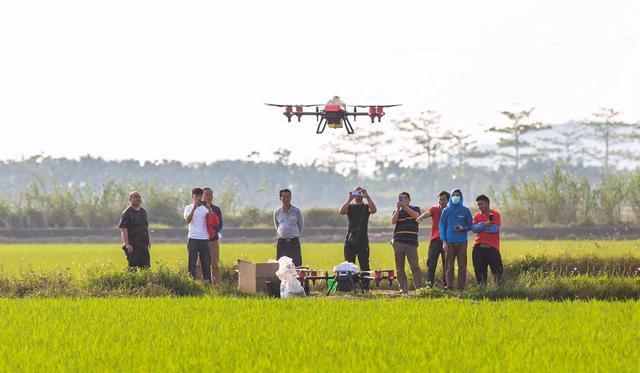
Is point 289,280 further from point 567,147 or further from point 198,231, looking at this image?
point 567,147

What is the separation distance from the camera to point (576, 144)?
380 ft

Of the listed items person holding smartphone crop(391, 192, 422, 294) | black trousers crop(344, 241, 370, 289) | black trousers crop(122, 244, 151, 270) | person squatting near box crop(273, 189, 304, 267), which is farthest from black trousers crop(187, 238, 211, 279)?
person holding smartphone crop(391, 192, 422, 294)

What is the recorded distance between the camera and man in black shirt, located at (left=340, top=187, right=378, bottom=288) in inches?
616

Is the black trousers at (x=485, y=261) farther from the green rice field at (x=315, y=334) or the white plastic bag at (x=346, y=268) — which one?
the white plastic bag at (x=346, y=268)

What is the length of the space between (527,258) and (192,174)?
303 ft

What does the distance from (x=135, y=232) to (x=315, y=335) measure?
5.63m

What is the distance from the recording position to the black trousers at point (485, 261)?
15242mm

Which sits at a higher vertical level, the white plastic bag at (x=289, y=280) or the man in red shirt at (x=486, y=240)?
the man in red shirt at (x=486, y=240)

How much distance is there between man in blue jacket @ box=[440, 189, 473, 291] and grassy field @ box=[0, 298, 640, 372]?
1525mm

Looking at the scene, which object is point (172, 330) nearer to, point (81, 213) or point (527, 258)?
point (527, 258)

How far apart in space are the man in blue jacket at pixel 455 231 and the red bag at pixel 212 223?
319 centimetres

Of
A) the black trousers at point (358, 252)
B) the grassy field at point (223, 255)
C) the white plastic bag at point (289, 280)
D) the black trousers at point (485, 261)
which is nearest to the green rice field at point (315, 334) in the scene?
the white plastic bag at point (289, 280)

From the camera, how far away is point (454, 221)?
A: 50.0 feet

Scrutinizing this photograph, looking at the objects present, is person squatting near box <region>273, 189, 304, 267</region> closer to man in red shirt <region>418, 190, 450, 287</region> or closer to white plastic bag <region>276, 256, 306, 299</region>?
white plastic bag <region>276, 256, 306, 299</region>
